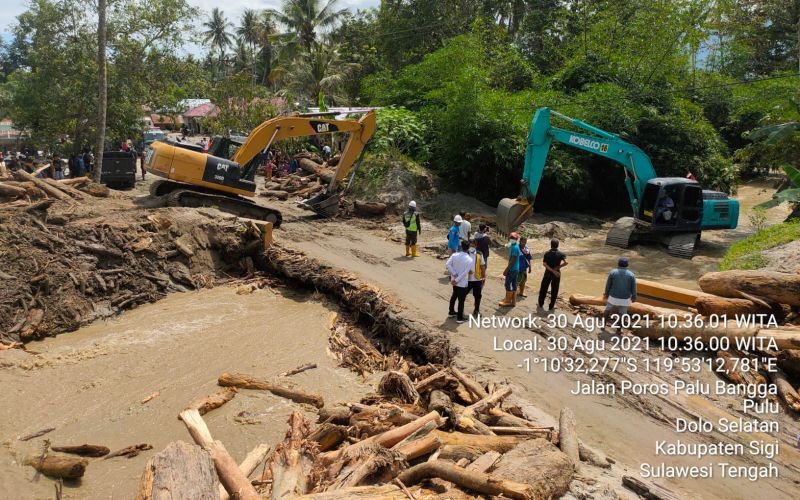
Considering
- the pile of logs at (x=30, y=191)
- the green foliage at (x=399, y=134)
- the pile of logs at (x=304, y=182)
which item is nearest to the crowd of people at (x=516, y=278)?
the pile of logs at (x=30, y=191)

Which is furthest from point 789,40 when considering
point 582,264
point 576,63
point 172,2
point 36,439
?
point 36,439

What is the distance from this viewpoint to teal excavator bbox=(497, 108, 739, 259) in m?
17.0

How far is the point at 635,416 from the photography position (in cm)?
725

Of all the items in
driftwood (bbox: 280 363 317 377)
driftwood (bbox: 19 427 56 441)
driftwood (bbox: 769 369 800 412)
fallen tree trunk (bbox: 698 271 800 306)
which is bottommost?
driftwood (bbox: 19 427 56 441)

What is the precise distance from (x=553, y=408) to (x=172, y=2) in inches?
887

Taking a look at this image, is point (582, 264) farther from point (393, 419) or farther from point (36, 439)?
point (36, 439)

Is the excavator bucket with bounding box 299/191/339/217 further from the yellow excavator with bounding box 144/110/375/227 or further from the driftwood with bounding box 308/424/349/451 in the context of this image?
the driftwood with bounding box 308/424/349/451

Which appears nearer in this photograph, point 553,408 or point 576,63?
point 553,408

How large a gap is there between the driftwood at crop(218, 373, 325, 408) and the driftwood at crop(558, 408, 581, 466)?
319 cm

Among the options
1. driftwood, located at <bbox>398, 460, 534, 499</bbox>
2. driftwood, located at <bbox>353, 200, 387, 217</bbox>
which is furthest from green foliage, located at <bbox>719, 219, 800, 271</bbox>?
driftwood, located at <bbox>353, 200, 387, 217</bbox>

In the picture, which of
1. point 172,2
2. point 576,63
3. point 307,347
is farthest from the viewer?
point 576,63

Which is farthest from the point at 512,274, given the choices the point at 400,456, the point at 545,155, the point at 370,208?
the point at 370,208

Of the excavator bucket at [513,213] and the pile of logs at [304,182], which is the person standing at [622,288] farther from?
the pile of logs at [304,182]

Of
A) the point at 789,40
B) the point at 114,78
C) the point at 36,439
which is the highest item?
the point at 789,40
